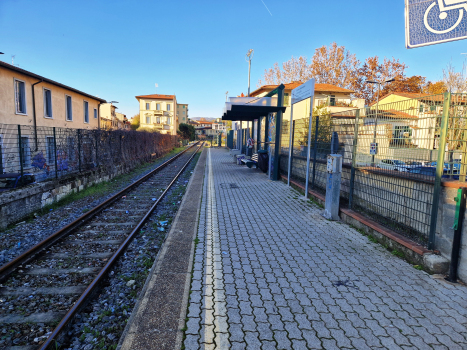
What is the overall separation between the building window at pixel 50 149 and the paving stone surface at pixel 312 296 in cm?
649

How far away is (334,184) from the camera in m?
6.50

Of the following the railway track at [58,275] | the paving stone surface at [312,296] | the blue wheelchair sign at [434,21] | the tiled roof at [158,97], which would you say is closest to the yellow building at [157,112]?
the tiled roof at [158,97]

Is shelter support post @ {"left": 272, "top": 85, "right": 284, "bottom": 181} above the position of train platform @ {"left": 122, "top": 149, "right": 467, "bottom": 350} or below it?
above

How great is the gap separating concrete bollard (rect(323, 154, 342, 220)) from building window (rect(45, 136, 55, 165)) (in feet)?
27.2

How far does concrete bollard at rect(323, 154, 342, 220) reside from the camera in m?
6.51

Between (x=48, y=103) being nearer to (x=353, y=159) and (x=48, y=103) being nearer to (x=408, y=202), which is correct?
(x=353, y=159)

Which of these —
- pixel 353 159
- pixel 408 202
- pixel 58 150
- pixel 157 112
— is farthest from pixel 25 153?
pixel 157 112

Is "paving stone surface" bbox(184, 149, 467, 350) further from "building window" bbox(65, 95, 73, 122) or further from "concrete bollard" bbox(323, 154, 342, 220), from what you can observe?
"building window" bbox(65, 95, 73, 122)

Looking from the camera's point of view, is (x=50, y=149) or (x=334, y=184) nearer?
(x=334, y=184)

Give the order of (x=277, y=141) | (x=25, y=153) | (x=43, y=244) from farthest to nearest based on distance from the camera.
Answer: (x=277, y=141) → (x=25, y=153) → (x=43, y=244)

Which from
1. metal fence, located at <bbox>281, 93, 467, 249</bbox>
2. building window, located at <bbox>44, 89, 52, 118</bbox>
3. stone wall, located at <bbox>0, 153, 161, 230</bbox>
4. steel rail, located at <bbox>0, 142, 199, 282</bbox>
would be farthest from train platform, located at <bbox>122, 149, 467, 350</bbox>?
building window, located at <bbox>44, 89, 52, 118</bbox>

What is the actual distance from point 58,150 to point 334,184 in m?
8.59

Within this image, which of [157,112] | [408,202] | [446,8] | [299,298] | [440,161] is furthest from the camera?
[157,112]

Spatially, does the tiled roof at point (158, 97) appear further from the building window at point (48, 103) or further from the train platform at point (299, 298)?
the train platform at point (299, 298)
